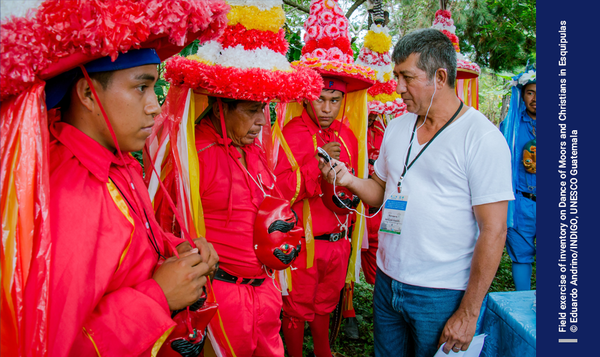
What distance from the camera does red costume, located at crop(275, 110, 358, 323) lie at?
9.89 ft

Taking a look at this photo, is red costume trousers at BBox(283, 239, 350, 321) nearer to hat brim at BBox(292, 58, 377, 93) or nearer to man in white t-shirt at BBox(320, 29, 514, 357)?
man in white t-shirt at BBox(320, 29, 514, 357)

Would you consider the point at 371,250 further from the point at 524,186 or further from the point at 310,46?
the point at 310,46

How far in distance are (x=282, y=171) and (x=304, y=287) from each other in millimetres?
940

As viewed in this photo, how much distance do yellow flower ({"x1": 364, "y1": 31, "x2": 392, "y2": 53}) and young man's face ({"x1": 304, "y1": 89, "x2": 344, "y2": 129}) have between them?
1.39 metres

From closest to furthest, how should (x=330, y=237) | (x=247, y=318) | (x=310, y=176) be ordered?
(x=247, y=318) → (x=310, y=176) → (x=330, y=237)

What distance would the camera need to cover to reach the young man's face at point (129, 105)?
130cm

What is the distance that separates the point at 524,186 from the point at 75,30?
4.22 meters

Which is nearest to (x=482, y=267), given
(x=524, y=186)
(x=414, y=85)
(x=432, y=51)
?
(x=414, y=85)

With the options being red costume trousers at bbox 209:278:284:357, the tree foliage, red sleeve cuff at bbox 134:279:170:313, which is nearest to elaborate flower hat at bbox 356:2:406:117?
red costume trousers at bbox 209:278:284:357

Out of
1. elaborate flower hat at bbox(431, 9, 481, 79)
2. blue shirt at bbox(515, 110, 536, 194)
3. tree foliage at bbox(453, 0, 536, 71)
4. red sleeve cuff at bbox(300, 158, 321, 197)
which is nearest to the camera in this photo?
red sleeve cuff at bbox(300, 158, 321, 197)

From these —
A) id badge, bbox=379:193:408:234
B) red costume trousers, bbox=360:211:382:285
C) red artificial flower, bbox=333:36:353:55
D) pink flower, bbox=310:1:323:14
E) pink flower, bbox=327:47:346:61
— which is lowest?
red costume trousers, bbox=360:211:382:285

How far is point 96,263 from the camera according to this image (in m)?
1.15

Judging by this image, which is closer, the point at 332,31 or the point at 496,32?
the point at 332,31
